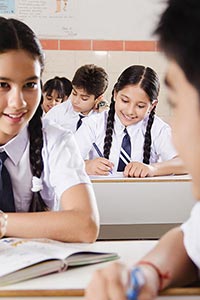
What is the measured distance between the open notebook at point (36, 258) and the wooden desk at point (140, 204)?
123 centimetres

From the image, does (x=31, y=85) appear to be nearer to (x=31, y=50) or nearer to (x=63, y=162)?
(x=31, y=50)

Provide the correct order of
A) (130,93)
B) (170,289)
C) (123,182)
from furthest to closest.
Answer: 1. (130,93)
2. (123,182)
3. (170,289)

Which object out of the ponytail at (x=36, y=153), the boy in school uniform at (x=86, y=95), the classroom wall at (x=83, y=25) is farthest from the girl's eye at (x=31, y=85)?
the classroom wall at (x=83, y=25)

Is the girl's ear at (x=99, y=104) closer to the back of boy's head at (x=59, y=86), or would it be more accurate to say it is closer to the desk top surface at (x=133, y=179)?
the back of boy's head at (x=59, y=86)

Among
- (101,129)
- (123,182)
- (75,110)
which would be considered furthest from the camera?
(75,110)

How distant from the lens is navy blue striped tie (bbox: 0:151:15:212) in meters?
1.59

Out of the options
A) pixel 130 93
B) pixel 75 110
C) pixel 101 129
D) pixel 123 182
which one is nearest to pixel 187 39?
pixel 123 182

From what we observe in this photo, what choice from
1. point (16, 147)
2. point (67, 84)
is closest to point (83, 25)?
point (67, 84)

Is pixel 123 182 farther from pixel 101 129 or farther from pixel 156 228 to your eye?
pixel 101 129

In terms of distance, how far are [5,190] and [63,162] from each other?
7.4 inches

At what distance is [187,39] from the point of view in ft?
2.52

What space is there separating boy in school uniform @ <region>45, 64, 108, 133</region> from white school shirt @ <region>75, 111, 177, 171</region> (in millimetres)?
749

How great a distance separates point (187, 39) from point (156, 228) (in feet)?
6.47

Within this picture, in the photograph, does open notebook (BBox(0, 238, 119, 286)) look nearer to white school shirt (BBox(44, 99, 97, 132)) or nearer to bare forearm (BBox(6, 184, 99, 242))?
bare forearm (BBox(6, 184, 99, 242))
